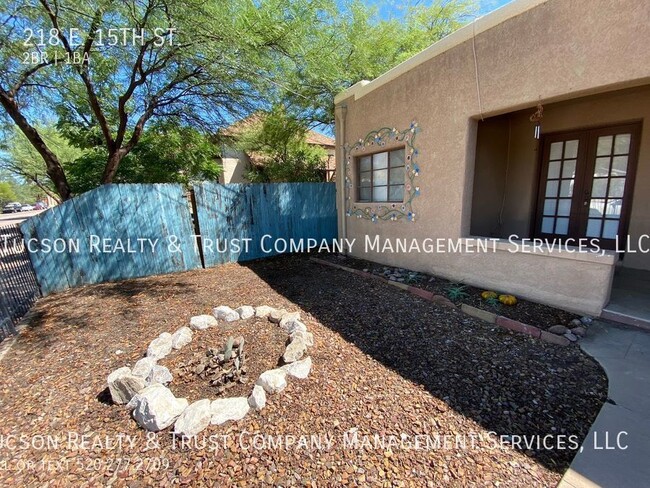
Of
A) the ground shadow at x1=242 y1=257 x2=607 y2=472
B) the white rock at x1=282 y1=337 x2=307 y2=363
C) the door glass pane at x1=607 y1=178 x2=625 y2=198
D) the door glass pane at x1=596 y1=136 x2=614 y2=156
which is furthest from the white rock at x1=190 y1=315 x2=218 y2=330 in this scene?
the door glass pane at x1=596 y1=136 x2=614 y2=156

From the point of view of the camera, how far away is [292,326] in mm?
3250

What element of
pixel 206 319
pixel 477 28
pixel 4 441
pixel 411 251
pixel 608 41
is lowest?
pixel 4 441

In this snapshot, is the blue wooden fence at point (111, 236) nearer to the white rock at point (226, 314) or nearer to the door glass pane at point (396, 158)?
the white rock at point (226, 314)

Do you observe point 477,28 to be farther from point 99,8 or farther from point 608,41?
point 99,8

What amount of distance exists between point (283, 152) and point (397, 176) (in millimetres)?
8763

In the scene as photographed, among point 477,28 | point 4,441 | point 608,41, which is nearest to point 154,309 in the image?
point 4,441

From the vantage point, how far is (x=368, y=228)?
598 cm

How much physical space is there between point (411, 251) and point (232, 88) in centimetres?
525

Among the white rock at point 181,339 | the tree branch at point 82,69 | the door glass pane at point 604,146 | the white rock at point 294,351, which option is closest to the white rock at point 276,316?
the white rock at point 294,351

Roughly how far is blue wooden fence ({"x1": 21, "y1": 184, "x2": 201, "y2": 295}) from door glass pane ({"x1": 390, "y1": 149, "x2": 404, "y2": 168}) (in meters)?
4.31

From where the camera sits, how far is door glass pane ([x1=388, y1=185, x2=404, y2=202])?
525 cm

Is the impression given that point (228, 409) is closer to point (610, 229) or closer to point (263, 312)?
point (263, 312)

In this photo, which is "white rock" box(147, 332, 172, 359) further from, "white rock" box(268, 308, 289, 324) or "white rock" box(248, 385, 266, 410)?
"white rock" box(248, 385, 266, 410)

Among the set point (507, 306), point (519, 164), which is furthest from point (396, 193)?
point (507, 306)
